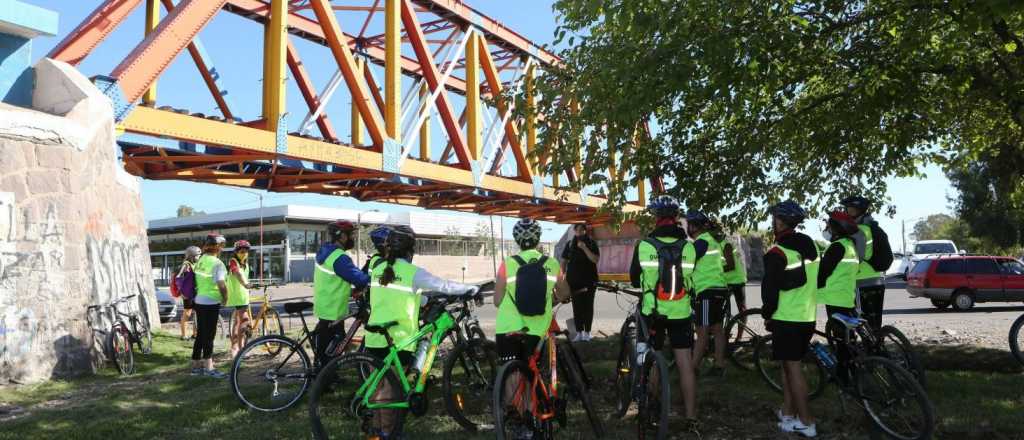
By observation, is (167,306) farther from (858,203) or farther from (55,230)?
(858,203)

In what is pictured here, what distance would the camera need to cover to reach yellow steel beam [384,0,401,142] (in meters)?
19.3

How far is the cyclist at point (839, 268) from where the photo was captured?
5820mm

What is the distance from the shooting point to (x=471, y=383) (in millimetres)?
6090

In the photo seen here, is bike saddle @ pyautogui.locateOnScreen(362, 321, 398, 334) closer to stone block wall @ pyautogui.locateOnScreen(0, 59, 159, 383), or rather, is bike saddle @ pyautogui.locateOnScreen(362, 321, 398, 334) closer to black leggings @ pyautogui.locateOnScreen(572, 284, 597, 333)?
black leggings @ pyautogui.locateOnScreen(572, 284, 597, 333)

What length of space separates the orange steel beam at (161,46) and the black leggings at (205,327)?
554 cm

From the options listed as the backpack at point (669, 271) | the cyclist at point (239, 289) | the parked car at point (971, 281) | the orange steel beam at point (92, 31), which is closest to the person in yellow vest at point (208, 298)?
the cyclist at point (239, 289)

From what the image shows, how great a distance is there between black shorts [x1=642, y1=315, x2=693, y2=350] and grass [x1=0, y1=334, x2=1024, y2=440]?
2.30 feet

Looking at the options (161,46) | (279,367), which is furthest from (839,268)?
(161,46)

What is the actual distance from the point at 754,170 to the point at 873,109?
151 centimetres

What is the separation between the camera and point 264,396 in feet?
22.5

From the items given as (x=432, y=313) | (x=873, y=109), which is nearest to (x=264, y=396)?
(x=432, y=313)

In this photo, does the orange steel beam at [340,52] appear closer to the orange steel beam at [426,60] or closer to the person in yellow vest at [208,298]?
the orange steel beam at [426,60]

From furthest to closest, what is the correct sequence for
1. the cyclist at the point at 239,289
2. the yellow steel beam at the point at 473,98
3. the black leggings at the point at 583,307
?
the yellow steel beam at the point at 473,98
the cyclist at the point at 239,289
the black leggings at the point at 583,307

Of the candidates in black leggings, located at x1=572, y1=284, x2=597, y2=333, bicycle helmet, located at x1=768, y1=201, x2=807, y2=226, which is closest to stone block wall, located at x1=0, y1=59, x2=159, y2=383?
black leggings, located at x1=572, y1=284, x2=597, y2=333
